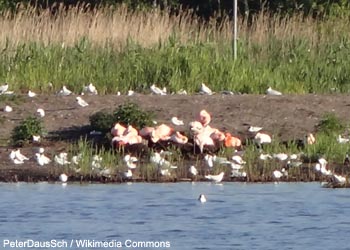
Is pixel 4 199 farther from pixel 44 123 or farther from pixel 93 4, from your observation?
pixel 93 4

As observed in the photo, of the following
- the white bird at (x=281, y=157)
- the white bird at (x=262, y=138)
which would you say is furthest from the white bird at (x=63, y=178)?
the white bird at (x=262, y=138)

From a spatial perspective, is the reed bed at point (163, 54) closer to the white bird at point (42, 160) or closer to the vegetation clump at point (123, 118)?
the vegetation clump at point (123, 118)

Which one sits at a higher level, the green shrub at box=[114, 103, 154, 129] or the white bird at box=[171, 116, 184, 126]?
the green shrub at box=[114, 103, 154, 129]

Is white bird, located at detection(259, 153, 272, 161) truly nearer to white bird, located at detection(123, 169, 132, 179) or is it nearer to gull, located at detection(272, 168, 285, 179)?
gull, located at detection(272, 168, 285, 179)

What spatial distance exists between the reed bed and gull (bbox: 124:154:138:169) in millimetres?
4148

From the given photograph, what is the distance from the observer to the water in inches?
450

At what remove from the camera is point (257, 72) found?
2012cm

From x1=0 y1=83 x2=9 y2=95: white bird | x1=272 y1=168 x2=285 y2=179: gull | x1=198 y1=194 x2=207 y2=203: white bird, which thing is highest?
x1=198 y1=194 x2=207 y2=203: white bird

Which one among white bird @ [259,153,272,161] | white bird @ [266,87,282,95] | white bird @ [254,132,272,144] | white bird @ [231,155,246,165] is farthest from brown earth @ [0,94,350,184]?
white bird @ [231,155,246,165]

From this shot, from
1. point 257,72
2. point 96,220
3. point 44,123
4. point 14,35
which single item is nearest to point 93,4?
point 14,35

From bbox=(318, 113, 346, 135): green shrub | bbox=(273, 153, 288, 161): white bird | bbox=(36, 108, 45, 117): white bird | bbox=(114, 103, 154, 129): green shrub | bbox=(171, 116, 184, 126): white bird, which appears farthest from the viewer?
bbox=(36, 108, 45, 117): white bird

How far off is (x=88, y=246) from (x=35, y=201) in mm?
2133

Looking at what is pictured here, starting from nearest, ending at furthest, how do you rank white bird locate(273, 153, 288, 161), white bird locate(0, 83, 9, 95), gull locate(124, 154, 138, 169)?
gull locate(124, 154, 138, 169), white bird locate(273, 153, 288, 161), white bird locate(0, 83, 9, 95)

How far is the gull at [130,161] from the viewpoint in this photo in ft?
49.5
